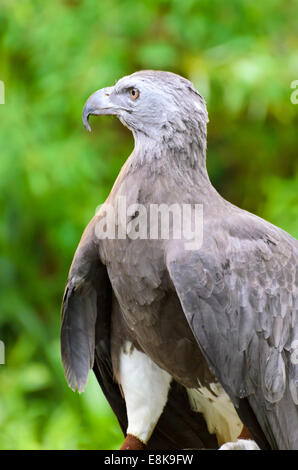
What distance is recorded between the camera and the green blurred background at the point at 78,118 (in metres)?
4.71

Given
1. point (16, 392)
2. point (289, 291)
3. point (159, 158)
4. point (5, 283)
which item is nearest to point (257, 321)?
point (289, 291)

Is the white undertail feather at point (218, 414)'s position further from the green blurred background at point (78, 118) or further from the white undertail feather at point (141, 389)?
the green blurred background at point (78, 118)

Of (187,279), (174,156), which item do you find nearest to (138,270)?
(187,279)

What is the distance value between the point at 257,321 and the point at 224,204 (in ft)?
1.18

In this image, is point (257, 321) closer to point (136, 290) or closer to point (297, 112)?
point (136, 290)

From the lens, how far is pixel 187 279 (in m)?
2.38

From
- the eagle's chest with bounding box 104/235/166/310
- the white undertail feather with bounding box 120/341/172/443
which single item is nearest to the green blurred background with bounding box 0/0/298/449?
the white undertail feather with bounding box 120/341/172/443

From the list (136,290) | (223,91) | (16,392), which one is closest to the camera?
(136,290)

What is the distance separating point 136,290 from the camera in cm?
250

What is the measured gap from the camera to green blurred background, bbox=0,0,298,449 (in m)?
4.71

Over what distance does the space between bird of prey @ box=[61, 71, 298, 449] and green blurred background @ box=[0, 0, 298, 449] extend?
2.00 m

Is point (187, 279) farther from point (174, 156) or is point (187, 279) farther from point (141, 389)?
→ point (141, 389)

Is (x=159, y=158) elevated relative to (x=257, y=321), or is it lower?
elevated

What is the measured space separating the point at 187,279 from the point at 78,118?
281 cm
